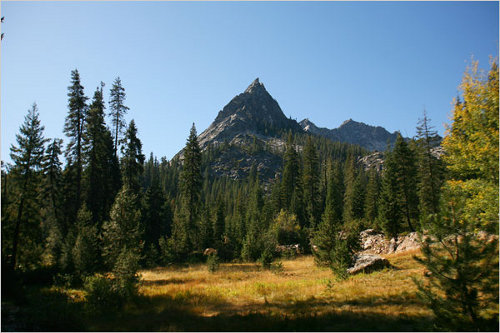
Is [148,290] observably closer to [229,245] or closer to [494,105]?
[494,105]

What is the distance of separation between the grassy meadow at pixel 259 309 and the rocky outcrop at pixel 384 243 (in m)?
14.7

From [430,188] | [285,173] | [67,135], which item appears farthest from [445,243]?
[285,173]

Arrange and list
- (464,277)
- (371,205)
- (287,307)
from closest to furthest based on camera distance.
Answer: (464,277), (287,307), (371,205)

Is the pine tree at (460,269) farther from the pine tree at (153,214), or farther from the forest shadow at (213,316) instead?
the pine tree at (153,214)

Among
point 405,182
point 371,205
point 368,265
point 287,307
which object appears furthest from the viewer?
point 371,205

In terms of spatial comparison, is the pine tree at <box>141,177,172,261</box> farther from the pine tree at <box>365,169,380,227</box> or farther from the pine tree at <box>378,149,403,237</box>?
the pine tree at <box>365,169,380,227</box>

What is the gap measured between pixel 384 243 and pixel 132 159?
118 feet

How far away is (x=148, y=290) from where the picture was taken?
16156 mm

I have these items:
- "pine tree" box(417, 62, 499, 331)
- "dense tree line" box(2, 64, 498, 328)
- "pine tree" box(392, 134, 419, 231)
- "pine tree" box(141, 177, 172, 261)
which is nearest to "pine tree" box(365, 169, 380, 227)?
"dense tree line" box(2, 64, 498, 328)

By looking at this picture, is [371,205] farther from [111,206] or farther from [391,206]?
[111,206]

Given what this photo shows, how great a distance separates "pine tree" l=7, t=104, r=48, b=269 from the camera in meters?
17.4

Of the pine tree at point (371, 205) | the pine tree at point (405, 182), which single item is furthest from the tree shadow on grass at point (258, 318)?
the pine tree at point (371, 205)

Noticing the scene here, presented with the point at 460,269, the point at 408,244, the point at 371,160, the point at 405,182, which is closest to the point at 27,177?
the point at 460,269

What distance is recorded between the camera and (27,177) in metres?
17.9
